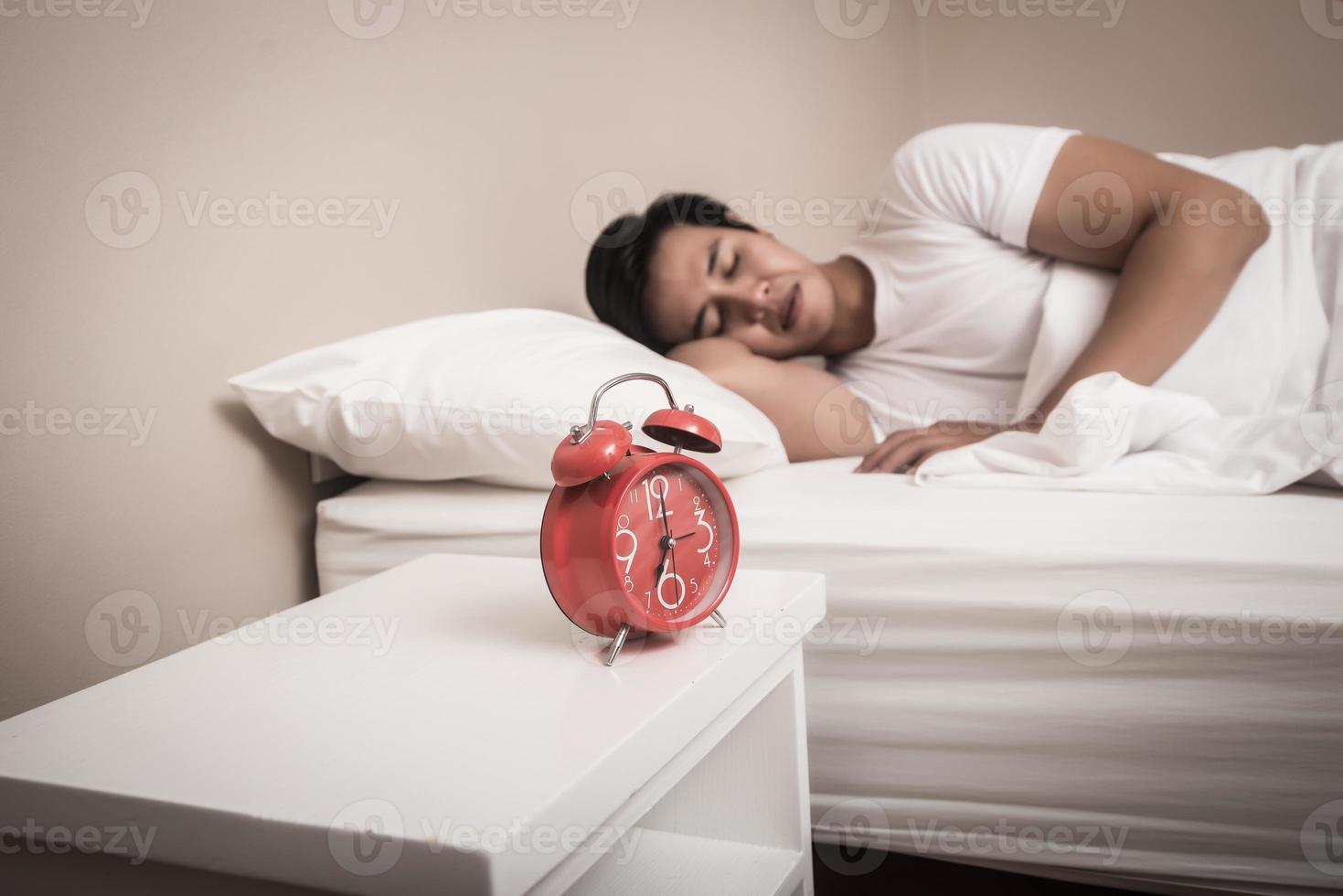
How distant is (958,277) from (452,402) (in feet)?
2.91

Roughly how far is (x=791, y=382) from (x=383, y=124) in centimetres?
65

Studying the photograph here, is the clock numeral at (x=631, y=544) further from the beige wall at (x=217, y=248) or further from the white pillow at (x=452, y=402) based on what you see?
the beige wall at (x=217, y=248)

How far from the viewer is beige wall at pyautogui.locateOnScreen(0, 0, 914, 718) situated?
0.81 m

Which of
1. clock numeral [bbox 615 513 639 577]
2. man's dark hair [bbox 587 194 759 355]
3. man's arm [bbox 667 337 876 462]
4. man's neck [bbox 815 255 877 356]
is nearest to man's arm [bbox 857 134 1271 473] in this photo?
man's arm [bbox 667 337 876 462]

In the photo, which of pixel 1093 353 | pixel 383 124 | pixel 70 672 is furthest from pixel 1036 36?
pixel 70 672

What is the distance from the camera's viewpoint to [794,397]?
139 cm

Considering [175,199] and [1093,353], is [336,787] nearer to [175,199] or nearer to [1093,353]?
[175,199]

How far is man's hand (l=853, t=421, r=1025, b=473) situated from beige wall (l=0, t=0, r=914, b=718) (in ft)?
1.99

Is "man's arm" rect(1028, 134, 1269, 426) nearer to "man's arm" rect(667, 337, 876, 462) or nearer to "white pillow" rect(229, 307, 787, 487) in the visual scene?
"man's arm" rect(667, 337, 876, 462)

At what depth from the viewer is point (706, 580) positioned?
72cm

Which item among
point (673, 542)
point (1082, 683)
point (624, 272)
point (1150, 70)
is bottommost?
point (1082, 683)

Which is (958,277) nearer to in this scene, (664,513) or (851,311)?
(851,311)

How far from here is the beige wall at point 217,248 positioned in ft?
2.67

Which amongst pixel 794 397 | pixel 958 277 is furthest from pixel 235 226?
pixel 958 277
